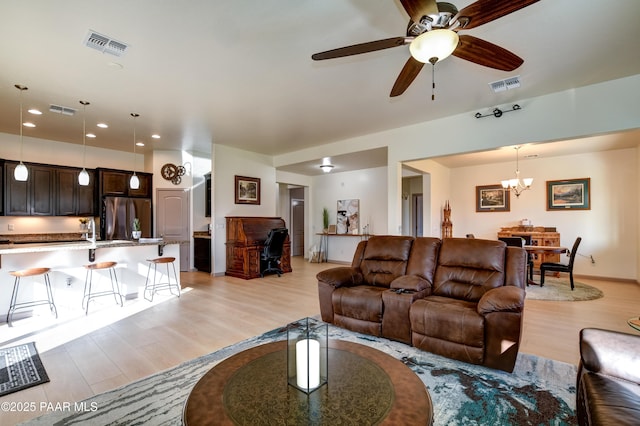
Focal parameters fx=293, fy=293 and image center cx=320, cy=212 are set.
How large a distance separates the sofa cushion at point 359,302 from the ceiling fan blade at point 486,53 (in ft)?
7.34

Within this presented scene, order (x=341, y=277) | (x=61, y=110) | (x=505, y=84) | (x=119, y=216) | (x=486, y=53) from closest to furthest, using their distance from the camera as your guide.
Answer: (x=486, y=53), (x=341, y=277), (x=505, y=84), (x=61, y=110), (x=119, y=216)

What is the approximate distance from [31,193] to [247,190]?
3968 mm

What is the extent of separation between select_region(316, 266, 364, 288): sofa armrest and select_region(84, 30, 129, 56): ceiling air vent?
119 inches

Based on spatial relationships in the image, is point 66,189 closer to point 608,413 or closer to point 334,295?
point 334,295

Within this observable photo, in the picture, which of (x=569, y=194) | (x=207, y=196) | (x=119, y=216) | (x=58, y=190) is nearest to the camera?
(x=58, y=190)

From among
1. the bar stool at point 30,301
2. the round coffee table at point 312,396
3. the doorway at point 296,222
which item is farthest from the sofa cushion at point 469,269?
the doorway at point 296,222

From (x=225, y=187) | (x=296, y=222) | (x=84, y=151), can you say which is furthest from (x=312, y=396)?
(x=296, y=222)

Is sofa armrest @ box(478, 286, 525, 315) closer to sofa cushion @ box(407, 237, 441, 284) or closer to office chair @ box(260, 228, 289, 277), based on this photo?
sofa cushion @ box(407, 237, 441, 284)

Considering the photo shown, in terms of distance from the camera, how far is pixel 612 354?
1567mm

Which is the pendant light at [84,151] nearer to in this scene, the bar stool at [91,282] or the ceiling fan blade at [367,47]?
the bar stool at [91,282]

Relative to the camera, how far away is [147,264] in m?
4.84

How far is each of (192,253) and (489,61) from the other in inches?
273

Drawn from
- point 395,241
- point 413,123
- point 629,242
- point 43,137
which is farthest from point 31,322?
point 629,242

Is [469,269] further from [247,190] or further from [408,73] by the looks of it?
[247,190]
